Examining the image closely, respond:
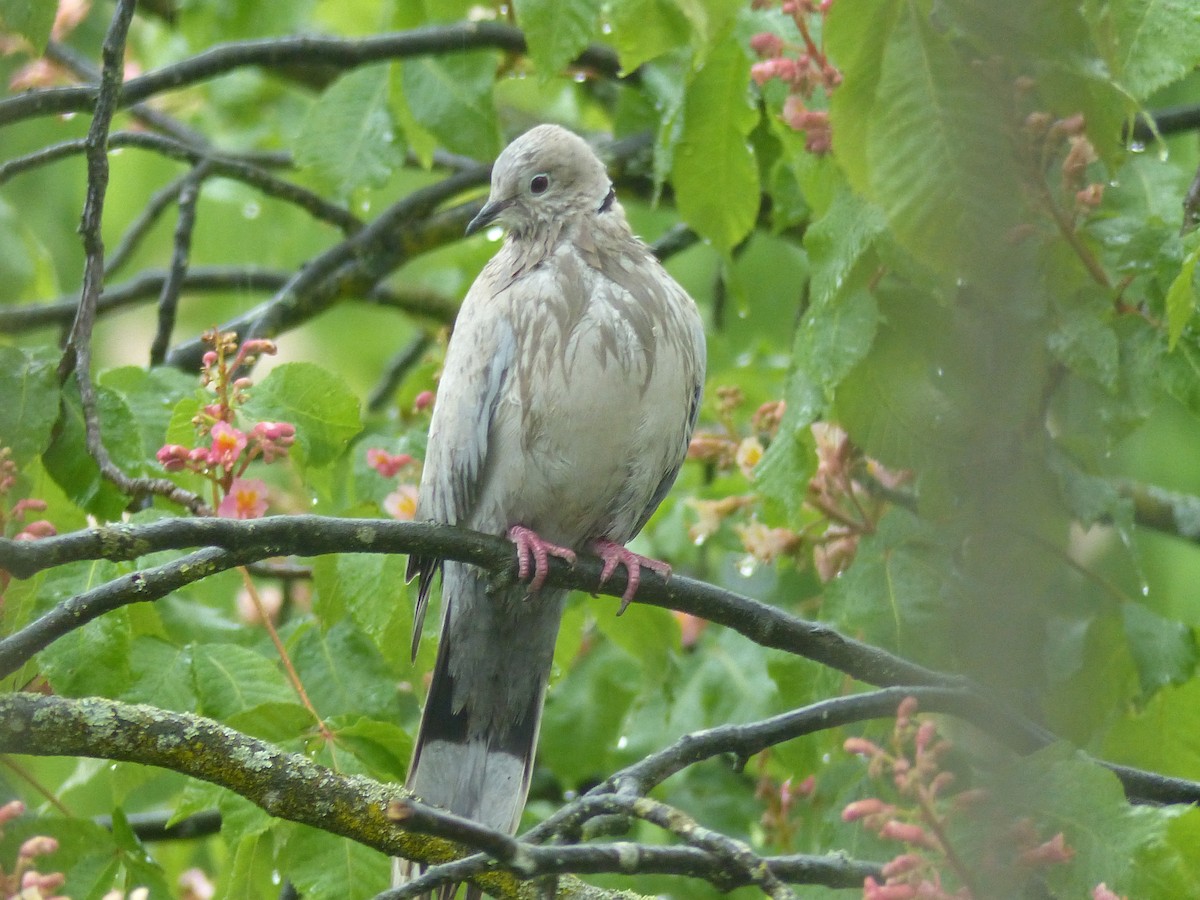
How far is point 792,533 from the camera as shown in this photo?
3.61 metres

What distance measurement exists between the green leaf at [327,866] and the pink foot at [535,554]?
0.66m

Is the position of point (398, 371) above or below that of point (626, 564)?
above

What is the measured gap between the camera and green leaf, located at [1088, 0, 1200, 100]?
2.75 meters

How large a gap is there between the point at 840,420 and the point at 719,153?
838 mm

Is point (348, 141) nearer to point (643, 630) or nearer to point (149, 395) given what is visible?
point (149, 395)

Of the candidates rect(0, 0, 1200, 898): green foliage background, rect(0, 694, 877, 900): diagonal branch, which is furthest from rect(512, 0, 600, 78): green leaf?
rect(0, 694, 877, 900): diagonal branch

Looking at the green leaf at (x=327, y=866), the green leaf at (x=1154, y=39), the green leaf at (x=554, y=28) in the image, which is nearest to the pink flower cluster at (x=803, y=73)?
the green leaf at (x=554, y=28)

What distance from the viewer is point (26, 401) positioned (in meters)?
3.05

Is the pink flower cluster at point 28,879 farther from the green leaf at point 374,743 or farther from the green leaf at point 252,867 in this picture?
the green leaf at point 374,743

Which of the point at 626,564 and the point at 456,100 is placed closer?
the point at 626,564

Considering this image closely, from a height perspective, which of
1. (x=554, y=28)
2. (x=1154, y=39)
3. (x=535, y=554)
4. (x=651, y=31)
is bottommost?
(x=535, y=554)

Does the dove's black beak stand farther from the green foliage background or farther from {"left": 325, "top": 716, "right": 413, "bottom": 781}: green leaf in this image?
{"left": 325, "top": 716, "right": 413, "bottom": 781}: green leaf

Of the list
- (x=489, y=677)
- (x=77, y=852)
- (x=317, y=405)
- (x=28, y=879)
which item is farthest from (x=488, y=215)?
(x=28, y=879)

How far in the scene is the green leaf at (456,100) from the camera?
4109mm
